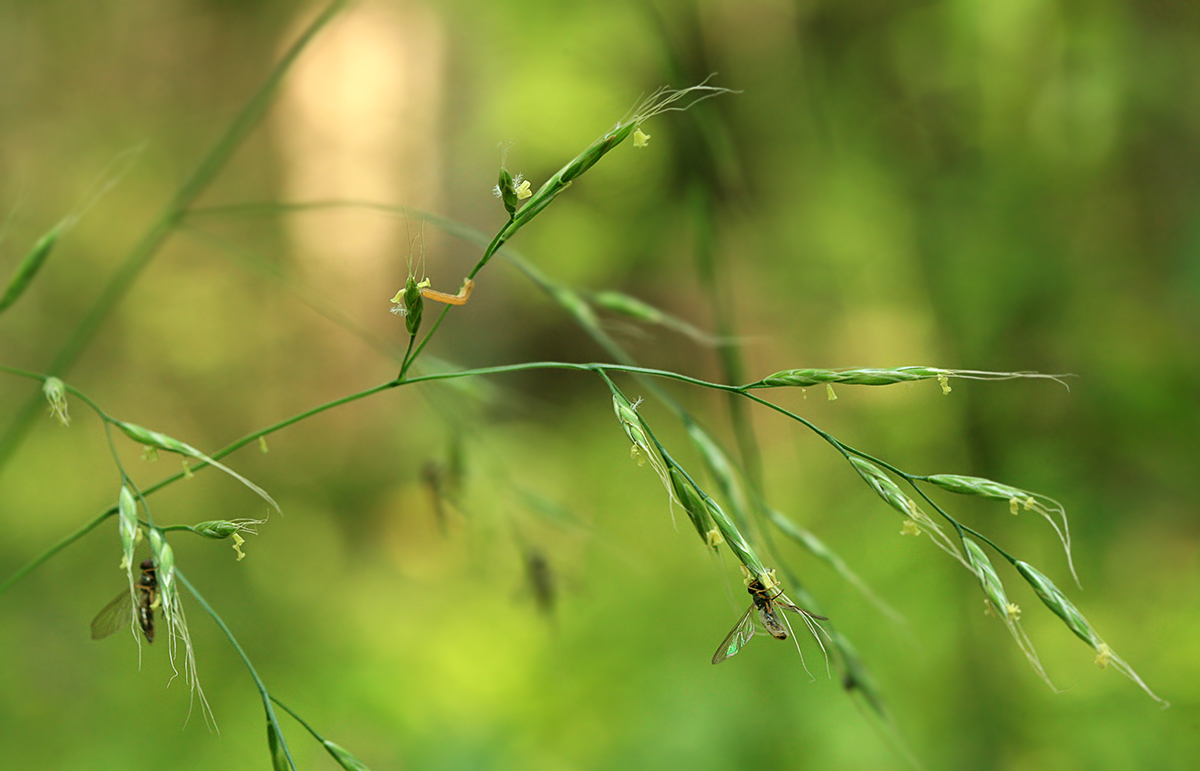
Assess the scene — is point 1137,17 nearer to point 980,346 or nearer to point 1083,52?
point 1083,52

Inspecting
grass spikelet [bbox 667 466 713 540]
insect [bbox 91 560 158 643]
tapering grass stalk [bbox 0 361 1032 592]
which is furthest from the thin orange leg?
insect [bbox 91 560 158 643]

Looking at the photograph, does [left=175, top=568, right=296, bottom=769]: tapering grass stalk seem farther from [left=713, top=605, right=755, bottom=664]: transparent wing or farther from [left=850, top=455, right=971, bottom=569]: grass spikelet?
[left=850, top=455, right=971, bottom=569]: grass spikelet

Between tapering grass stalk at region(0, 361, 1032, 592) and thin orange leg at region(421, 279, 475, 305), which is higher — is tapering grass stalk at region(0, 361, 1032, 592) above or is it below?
below

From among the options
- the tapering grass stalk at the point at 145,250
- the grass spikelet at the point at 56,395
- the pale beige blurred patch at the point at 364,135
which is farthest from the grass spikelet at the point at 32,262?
the pale beige blurred patch at the point at 364,135

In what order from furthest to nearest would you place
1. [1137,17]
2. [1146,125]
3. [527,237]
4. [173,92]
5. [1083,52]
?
[173,92] → [527,237] → [1146,125] → [1137,17] → [1083,52]

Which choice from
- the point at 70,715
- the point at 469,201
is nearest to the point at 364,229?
the point at 469,201

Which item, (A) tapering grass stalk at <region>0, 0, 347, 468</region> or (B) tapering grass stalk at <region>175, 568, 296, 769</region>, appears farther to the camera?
(A) tapering grass stalk at <region>0, 0, 347, 468</region>
